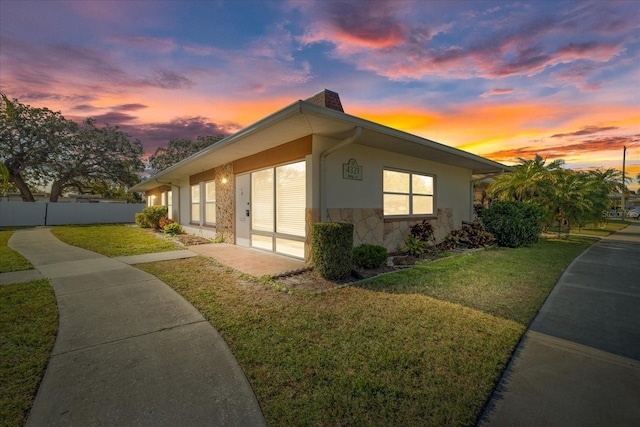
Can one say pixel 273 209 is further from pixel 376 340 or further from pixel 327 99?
pixel 376 340

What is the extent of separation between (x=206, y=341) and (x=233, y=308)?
0.88 meters

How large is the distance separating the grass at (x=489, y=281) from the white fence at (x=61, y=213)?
2783 cm

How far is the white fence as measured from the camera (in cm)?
2083

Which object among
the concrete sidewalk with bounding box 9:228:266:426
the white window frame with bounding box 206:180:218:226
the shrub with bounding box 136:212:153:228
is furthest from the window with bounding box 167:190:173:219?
the concrete sidewalk with bounding box 9:228:266:426

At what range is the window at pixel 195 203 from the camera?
41.7ft

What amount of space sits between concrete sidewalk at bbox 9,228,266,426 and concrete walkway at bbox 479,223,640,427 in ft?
5.98

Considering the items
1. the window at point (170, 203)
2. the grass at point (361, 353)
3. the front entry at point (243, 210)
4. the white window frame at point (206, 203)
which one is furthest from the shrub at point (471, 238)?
the window at point (170, 203)

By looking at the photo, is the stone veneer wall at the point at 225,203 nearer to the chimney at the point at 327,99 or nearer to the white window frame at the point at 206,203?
the white window frame at the point at 206,203

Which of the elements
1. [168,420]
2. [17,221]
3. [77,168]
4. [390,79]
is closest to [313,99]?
[390,79]

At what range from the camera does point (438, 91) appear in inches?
338

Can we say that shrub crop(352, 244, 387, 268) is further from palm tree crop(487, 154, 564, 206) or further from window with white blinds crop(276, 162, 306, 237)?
palm tree crop(487, 154, 564, 206)

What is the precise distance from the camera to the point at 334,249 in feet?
16.7

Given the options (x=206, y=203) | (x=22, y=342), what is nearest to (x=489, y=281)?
(x=22, y=342)

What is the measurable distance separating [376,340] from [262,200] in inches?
224
